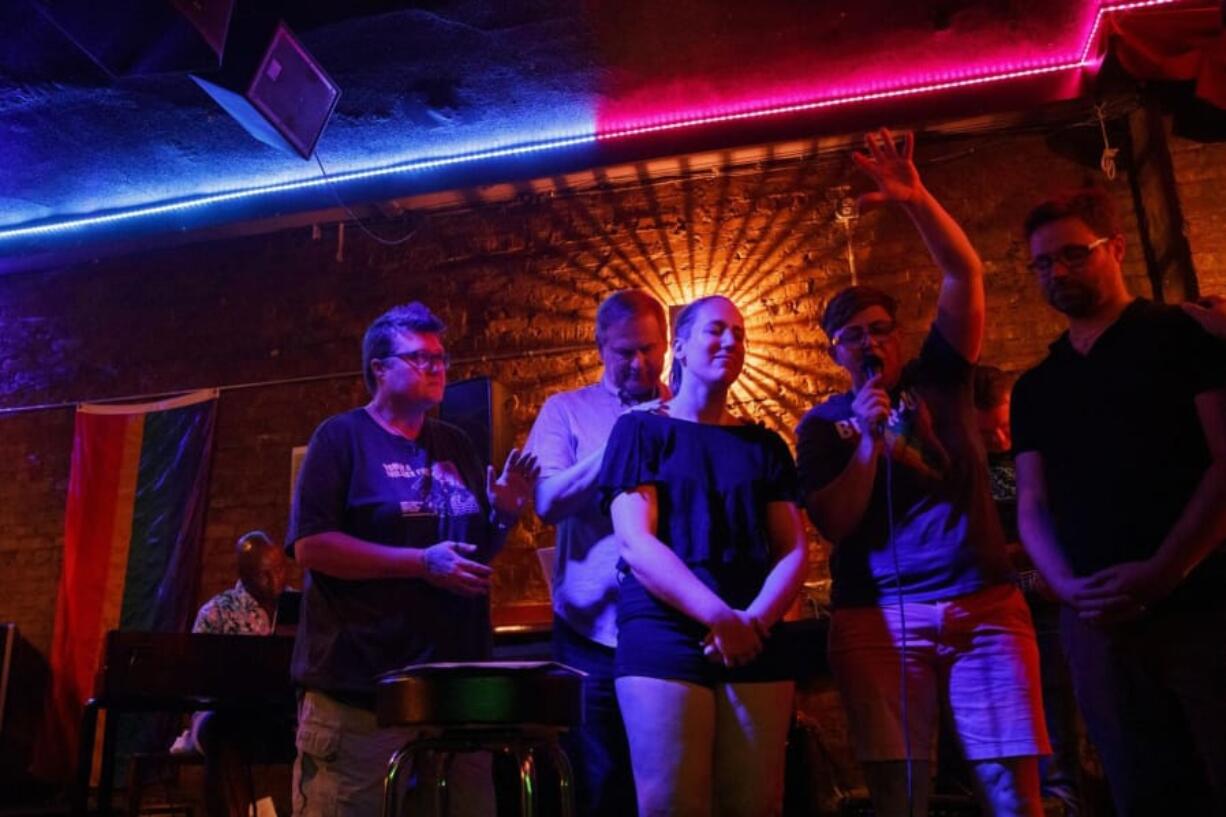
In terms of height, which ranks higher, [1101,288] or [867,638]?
[1101,288]

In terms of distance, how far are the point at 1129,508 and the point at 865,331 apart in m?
0.69

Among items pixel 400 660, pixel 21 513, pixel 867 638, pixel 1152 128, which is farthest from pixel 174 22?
pixel 1152 128

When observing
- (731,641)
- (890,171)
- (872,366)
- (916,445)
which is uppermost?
(890,171)

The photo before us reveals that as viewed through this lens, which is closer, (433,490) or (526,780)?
(526,780)

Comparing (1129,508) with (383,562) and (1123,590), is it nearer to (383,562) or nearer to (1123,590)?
(1123,590)

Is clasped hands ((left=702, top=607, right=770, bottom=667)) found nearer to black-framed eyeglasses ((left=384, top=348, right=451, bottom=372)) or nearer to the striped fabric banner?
black-framed eyeglasses ((left=384, top=348, right=451, bottom=372))

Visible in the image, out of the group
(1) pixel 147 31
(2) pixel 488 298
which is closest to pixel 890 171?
(1) pixel 147 31

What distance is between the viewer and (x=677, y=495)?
221cm

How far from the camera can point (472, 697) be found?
1940 mm

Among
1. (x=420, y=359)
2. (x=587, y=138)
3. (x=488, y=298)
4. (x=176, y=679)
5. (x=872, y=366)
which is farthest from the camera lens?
(x=488, y=298)

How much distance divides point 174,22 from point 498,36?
1.73 meters

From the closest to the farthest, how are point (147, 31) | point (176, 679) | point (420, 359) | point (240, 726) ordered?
point (420, 359) < point (147, 31) < point (176, 679) < point (240, 726)

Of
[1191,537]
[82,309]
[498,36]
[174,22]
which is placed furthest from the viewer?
[82,309]

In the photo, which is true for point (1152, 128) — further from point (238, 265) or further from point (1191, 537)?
point (238, 265)
